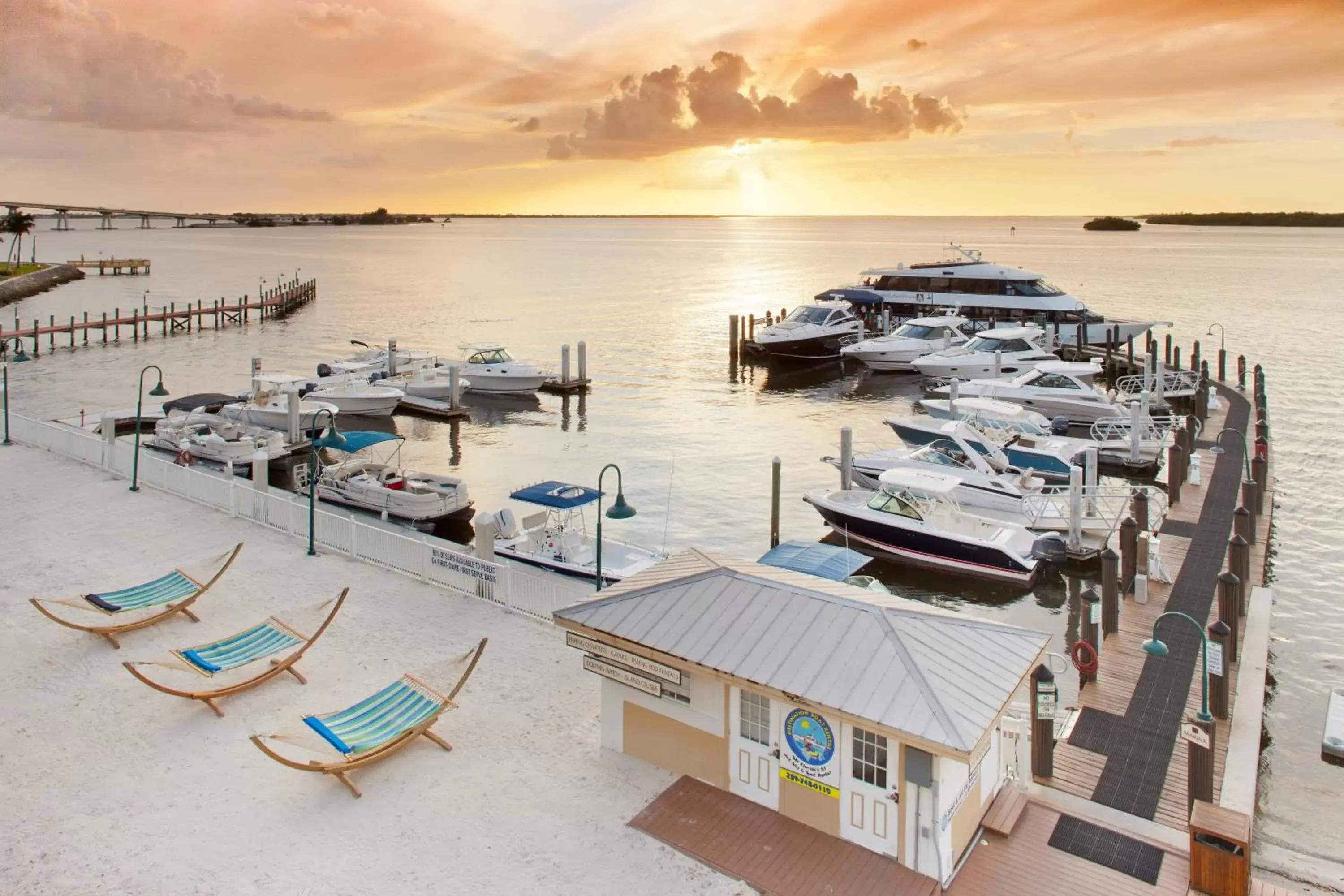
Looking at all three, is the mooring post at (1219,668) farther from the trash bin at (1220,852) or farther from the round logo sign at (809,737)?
the round logo sign at (809,737)

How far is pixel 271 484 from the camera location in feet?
104

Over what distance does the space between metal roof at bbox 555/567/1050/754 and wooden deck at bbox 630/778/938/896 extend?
156cm

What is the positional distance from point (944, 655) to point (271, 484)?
1035 inches

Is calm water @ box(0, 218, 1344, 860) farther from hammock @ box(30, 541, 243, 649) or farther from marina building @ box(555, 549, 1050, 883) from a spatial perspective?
hammock @ box(30, 541, 243, 649)

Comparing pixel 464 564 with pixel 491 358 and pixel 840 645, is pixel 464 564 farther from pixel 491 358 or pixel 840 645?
pixel 491 358

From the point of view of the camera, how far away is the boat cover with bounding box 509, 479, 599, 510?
21062 mm

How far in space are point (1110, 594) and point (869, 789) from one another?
955cm

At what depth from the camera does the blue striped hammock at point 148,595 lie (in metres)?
15.3

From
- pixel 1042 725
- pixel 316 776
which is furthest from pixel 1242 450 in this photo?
pixel 316 776

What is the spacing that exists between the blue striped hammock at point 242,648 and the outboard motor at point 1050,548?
16284 mm

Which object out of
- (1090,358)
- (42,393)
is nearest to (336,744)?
(42,393)

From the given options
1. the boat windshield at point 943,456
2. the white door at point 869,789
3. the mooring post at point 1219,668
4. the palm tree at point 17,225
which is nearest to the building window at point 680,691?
the white door at point 869,789

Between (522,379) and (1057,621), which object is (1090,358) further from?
(1057,621)

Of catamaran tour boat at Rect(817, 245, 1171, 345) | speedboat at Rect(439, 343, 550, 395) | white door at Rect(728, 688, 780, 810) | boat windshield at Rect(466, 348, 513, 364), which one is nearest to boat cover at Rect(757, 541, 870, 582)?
white door at Rect(728, 688, 780, 810)
